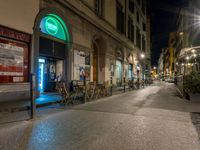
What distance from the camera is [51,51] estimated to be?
13602 millimetres

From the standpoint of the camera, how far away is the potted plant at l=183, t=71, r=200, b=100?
12.9m

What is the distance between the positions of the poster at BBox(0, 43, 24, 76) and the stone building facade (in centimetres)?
5

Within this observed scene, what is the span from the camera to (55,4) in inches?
535

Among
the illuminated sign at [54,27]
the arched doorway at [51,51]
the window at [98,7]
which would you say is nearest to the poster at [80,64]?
the arched doorway at [51,51]

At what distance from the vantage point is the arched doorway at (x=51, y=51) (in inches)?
505

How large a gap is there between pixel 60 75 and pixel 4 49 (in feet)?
18.5

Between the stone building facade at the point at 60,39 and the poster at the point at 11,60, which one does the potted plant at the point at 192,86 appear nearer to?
the stone building facade at the point at 60,39

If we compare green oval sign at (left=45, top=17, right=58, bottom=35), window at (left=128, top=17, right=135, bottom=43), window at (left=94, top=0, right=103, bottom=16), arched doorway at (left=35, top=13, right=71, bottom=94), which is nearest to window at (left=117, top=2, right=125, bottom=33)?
window at (left=128, top=17, right=135, bottom=43)

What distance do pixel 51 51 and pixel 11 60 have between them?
360cm

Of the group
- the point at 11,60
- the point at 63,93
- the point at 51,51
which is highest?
the point at 51,51

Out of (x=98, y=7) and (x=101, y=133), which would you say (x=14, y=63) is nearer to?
(x=101, y=133)

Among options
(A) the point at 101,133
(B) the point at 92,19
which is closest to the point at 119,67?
(B) the point at 92,19

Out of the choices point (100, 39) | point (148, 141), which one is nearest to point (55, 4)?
point (100, 39)

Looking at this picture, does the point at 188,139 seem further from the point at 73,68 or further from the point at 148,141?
the point at 73,68
